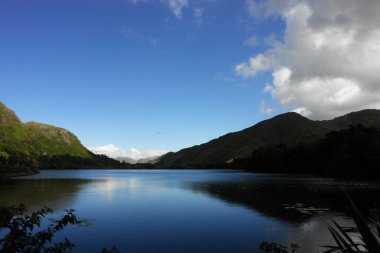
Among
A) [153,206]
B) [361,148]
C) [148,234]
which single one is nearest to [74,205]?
[153,206]

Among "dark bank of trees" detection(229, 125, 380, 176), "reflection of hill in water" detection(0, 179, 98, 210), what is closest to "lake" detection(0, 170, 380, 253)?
"reflection of hill in water" detection(0, 179, 98, 210)

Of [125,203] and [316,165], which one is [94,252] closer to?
[125,203]

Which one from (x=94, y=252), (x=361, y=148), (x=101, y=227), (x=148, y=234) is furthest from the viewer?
(x=361, y=148)

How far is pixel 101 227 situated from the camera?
153 feet

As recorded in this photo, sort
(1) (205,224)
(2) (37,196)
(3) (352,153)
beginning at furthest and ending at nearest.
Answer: (3) (352,153) < (2) (37,196) < (1) (205,224)

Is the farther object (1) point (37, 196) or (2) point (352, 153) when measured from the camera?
(2) point (352, 153)

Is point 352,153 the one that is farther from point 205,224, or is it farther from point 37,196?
point 37,196

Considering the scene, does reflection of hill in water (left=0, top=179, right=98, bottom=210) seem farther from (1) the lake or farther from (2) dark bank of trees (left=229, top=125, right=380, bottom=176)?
(2) dark bank of trees (left=229, top=125, right=380, bottom=176)

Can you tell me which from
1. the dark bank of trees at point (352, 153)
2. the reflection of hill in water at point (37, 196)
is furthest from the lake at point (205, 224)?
the dark bank of trees at point (352, 153)

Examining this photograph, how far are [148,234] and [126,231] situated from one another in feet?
12.4

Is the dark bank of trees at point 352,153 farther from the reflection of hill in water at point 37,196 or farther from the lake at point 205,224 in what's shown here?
the reflection of hill in water at point 37,196

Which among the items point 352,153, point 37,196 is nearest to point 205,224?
point 37,196

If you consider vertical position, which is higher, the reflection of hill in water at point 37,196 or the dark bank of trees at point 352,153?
the dark bank of trees at point 352,153

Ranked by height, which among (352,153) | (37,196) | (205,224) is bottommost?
(205,224)
